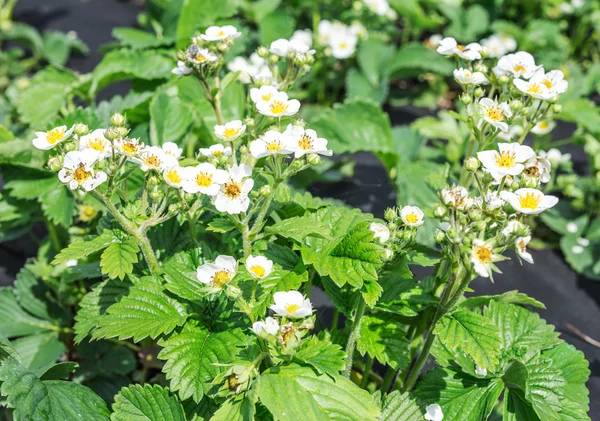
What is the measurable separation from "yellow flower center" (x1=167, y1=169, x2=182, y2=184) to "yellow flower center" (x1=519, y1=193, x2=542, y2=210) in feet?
2.96

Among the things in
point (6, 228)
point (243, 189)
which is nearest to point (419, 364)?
point (243, 189)

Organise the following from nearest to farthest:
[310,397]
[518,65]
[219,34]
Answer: [310,397] < [518,65] < [219,34]

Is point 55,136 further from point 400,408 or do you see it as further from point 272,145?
point 400,408

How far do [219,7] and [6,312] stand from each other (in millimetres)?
1948

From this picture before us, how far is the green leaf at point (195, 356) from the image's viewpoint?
5.22 ft

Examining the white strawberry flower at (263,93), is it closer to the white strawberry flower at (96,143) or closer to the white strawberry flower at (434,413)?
the white strawberry flower at (96,143)

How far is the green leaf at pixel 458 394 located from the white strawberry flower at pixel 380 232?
0.50m

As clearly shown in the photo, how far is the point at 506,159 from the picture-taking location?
5.37ft

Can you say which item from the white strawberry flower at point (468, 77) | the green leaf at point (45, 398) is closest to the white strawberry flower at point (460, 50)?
the white strawberry flower at point (468, 77)

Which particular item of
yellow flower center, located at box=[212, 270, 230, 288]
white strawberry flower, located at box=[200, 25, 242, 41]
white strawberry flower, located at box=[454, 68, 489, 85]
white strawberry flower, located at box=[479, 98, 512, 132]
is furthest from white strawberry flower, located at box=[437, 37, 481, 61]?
yellow flower center, located at box=[212, 270, 230, 288]

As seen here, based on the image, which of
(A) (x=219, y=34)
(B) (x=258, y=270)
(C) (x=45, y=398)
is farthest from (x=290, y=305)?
(A) (x=219, y=34)

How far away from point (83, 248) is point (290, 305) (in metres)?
0.63

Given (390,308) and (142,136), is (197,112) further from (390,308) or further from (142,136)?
(390,308)

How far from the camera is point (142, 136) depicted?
2.50 meters
